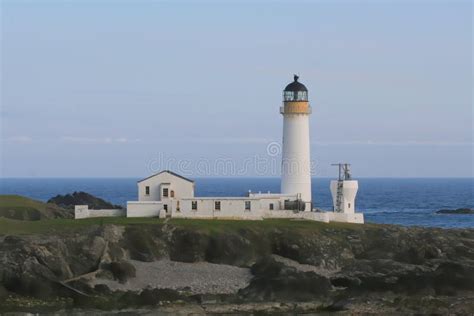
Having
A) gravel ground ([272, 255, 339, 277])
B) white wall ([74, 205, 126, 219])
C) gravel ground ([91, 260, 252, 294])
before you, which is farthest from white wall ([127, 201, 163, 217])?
gravel ground ([272, 255, 339, 277])

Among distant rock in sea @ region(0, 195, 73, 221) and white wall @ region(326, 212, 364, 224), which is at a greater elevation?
distant rock in sea @ region(0, 195, 73, 221)

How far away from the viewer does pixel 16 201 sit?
240 ft

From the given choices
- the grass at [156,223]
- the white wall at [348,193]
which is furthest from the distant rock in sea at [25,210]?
the white wall at [348,193]

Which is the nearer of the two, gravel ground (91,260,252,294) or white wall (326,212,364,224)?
gravel ground (91,260,252,294)

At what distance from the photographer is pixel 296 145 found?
222 ft

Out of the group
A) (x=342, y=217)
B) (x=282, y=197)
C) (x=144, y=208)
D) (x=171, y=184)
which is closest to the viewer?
(x=144, y=208)

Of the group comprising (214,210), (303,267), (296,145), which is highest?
(296,145)

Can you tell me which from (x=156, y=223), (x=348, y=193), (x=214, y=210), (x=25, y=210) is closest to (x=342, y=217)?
(x=348, y=193)

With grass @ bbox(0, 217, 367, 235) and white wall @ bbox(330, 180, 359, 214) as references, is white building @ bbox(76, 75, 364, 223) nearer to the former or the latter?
white wall @ bbox(330, 180, 359, 214)

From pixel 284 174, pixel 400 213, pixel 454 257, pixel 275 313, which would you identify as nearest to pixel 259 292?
pixel 275 313

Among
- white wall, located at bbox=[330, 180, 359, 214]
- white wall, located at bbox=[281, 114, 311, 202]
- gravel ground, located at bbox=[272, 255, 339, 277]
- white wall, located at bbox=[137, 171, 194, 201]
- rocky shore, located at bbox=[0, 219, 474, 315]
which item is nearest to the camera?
rocky shore, located at bbox=[0, 219, 474, 315]

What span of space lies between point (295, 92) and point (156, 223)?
16.6 m

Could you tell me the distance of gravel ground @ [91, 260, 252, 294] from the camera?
49.5 metres

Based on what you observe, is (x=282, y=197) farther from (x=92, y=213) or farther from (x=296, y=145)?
(x=92, y=213)
